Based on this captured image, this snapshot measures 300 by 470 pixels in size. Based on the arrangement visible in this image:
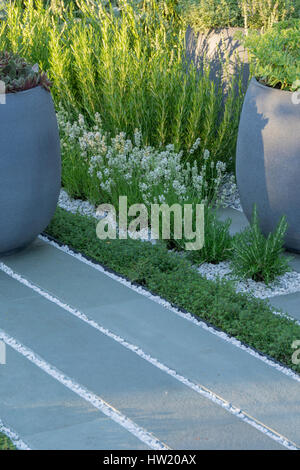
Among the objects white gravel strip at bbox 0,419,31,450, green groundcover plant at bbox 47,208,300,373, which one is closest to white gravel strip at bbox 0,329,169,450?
white gravel strip at bbox 0,419,31,450

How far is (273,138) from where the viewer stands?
184 inches

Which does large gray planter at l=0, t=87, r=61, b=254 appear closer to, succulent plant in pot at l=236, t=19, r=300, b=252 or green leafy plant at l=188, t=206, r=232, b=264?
green leafy plant at l=188, t=206, r=232, b=264

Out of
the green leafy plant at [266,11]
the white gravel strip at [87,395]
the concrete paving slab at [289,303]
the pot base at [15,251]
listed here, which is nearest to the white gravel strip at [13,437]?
the white gravel strip at [87,395]

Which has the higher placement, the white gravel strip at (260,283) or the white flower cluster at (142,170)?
the white flower cluster at (142,170)

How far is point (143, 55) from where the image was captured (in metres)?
6.22

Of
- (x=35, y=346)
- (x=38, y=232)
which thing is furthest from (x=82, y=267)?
(x=35, y=346)

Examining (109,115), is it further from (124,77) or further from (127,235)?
(127,235)

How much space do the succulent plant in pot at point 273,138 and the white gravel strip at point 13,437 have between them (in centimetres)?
246

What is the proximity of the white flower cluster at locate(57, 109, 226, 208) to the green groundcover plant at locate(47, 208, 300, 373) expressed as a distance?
17.0 inches

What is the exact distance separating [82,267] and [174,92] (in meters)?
2.09

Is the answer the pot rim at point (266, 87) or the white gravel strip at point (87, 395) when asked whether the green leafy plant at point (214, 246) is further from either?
the white gravel strip at point (87, 395)

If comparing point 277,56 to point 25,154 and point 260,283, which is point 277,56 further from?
point 25,154

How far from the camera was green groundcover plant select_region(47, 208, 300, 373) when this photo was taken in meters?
3.76

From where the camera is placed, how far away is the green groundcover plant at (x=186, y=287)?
3.76 metres
